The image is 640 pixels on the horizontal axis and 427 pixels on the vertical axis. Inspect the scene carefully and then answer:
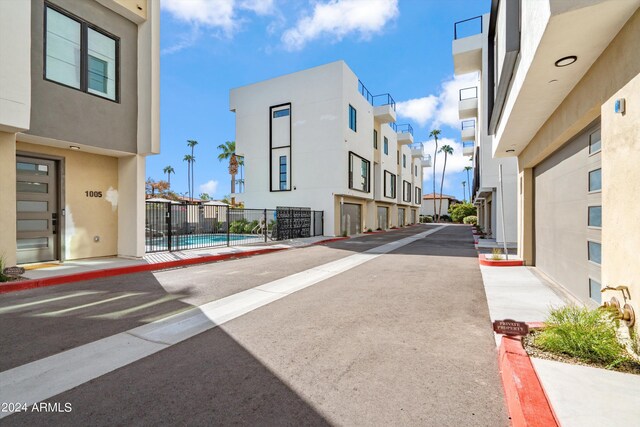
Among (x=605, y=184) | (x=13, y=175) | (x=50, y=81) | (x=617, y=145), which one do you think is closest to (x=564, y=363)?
(x=605, y=184)

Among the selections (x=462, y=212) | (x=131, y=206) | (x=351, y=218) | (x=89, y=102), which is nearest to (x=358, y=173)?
(x=351, y=218)

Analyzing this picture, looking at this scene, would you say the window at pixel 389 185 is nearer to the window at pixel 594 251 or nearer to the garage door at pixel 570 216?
the garage door at pixel 570 216

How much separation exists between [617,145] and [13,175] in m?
11.7

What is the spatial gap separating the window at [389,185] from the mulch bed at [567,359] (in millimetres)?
30318

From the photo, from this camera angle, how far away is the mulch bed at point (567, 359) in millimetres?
3064

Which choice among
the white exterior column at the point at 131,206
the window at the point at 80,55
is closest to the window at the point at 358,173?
the white exterior column at the point at 131,206

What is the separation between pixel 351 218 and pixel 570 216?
2067 centimetres

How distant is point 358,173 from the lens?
2594 cm

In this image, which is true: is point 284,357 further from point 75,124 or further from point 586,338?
point 75,124

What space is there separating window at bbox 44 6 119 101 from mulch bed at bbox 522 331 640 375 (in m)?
12.1

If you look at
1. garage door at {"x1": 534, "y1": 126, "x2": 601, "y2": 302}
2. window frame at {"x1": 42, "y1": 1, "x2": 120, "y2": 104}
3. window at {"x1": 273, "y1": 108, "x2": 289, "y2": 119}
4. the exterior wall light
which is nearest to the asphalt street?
garage door at {"x1": 534, "y1": 126, "x2": 601, "y2": 302}

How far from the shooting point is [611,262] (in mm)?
3824

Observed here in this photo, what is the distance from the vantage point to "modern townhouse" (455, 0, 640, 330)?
3.37m

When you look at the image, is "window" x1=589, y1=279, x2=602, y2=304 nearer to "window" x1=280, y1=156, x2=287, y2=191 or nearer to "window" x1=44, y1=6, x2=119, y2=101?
"window" x1=44, y1=6, x2=119, y2=101
